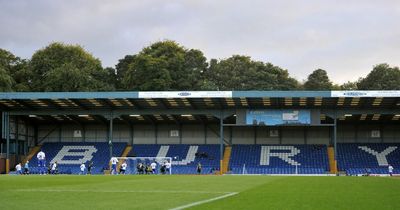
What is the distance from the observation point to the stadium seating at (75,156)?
61.8 m

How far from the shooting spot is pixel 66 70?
3265 inches

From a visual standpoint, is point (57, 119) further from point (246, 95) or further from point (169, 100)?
point (246, 95)

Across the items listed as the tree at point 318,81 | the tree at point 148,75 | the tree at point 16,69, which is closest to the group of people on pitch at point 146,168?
the tree at point 148,75

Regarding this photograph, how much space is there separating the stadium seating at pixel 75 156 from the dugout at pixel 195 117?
1.33 m

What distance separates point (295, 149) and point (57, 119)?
25971mm

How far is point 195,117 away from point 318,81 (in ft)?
140

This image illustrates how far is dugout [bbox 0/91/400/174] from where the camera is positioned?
5559 cm

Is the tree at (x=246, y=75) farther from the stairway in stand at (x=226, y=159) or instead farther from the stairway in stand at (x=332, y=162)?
the stairway in stand at (x=332, y=162)

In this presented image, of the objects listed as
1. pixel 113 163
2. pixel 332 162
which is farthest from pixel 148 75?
pixel 332 162

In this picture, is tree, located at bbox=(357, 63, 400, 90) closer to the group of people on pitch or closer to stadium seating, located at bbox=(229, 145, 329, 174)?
stadium seating, located at bbox=(229, 145, 329, 174)

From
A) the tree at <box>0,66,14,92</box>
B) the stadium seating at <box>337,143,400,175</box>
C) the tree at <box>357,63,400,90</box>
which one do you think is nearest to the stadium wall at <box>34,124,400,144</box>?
the stadium seating at <box>337,143,400,175</box>

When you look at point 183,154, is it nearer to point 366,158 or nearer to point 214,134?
point 214,134

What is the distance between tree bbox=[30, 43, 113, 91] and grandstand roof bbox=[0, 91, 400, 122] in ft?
70.9

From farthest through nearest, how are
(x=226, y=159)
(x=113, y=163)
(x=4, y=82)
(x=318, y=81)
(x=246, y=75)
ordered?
1. (x=318, y=81)
2. (x=246, y=75)
3. (x=4, y=82)
4. (x=226, y=159)
5. (x=113, y=163)
